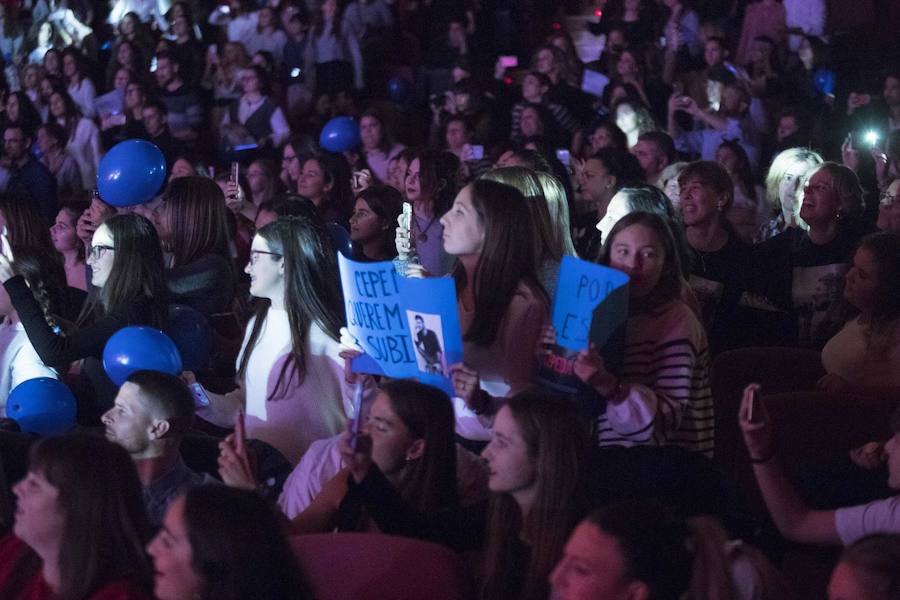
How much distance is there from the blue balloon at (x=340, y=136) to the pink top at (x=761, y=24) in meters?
3.37

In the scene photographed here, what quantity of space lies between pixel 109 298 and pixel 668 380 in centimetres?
203

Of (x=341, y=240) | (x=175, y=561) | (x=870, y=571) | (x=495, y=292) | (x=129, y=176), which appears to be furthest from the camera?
(x=129, y=176)

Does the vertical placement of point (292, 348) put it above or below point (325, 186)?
below

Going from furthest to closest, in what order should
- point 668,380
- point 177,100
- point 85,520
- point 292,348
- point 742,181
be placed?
point 177,100 < point 742,181 < point 292,348 < point 668,380 < point 85,520

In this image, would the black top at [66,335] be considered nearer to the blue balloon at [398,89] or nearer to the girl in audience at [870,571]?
the girl in audience at [870,571]

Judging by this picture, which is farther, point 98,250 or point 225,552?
point 98,250

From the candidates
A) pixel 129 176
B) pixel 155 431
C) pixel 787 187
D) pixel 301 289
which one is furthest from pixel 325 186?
pixel 155 431

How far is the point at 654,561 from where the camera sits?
7.84 feet

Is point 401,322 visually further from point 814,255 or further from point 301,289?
point 814,255

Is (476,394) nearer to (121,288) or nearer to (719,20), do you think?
(121,288)

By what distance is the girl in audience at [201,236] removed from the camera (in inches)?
202

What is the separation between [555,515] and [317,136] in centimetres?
777

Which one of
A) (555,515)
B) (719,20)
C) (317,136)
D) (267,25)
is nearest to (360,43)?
(267,25)

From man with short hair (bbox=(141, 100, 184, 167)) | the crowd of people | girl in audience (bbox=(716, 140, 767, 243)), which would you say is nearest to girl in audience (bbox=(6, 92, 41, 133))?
the crowd of people
